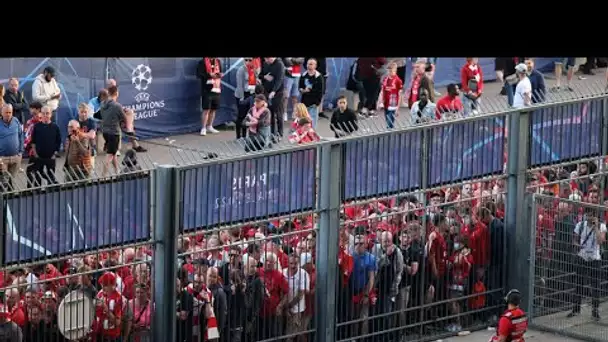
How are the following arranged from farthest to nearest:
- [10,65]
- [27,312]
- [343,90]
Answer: [343,90] → [10,65] → [27,312]

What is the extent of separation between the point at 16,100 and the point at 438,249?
25.6 ft

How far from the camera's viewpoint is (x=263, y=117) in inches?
870

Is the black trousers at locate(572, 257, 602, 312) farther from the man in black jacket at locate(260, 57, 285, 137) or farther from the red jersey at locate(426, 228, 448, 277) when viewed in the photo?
the man in black jacket at locate(260, 57, 285, 137)

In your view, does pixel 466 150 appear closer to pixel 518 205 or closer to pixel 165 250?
pixel 518 205

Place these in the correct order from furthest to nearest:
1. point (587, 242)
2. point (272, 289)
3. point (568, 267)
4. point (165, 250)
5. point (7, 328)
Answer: point (568, 267) < point (587, 242) < point (272, 289) < point (165, 250) < point (7, 328)

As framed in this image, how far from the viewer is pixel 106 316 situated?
14.0 m

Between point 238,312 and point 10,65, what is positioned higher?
point 10,65

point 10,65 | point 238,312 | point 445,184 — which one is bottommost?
point 238,312

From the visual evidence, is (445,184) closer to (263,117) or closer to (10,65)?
(263,117)

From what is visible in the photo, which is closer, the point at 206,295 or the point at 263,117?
the point at 206,295

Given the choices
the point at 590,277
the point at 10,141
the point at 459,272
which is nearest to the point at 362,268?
the point at 459,272

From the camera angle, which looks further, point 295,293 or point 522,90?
point 522,90
